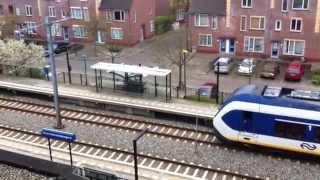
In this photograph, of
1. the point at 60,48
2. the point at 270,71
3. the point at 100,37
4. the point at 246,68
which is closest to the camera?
the point at 270,71

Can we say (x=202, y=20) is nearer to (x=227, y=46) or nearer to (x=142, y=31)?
(x=227, y=46)

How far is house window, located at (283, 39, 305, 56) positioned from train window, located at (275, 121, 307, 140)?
25235mm

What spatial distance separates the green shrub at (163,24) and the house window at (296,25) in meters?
20.5

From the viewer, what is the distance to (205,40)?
163 ft

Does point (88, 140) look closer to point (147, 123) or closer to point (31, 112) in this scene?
point (147, 123)

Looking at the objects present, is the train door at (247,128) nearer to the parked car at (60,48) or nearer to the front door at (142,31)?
the parked car at (60,48)

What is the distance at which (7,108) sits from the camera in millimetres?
31766


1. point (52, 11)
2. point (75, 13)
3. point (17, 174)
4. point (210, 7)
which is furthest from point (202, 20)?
point (17, 174)

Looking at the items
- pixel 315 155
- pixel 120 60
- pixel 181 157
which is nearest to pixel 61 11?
pixel 120 60

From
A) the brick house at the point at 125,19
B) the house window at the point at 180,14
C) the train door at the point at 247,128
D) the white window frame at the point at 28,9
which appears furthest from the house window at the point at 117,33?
the train door at the point at 247,128

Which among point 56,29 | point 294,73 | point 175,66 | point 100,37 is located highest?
point 56,29

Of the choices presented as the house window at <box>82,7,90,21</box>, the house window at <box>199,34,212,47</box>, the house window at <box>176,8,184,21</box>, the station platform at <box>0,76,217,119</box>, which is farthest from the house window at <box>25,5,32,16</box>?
the house window at <box>199,34,212,47</box>

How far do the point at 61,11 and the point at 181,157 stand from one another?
37045 mm

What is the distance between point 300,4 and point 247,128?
2541 centimetres
